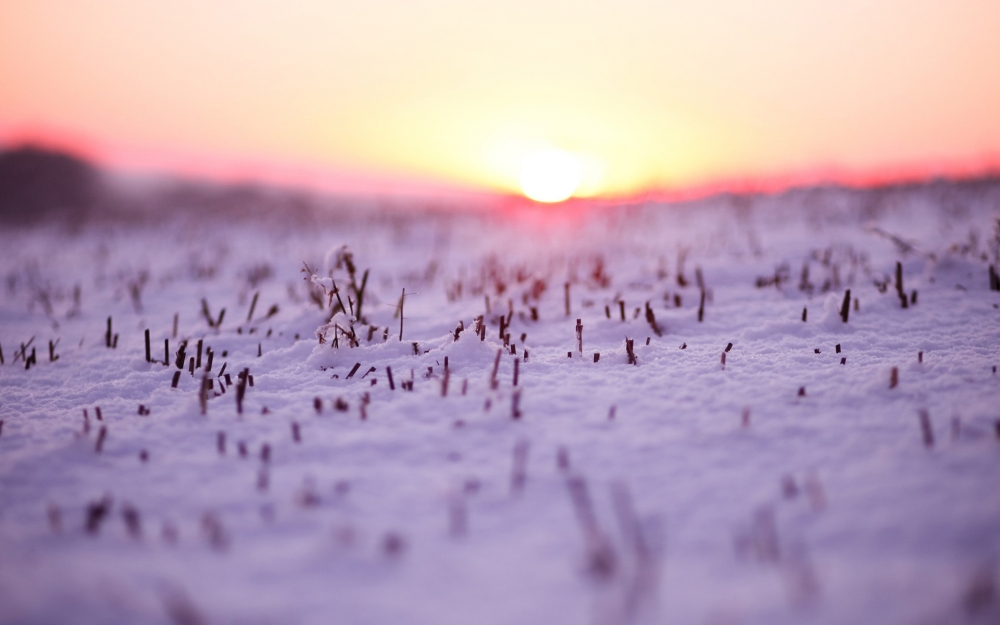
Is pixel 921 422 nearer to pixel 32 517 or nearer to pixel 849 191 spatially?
pixel 32 517

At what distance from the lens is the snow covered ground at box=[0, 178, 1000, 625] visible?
1.31 m

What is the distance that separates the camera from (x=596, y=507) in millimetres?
1625

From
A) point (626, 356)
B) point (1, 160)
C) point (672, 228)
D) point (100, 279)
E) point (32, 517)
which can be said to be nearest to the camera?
point (32, 517)

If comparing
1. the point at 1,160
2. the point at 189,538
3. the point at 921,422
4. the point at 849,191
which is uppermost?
the point at 1,160

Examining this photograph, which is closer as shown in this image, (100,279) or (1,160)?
(100,279)

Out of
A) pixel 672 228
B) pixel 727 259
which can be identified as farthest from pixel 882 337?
pixel 672 228

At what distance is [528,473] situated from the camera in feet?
5.89

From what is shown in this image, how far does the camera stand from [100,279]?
Result: 7.40 metres

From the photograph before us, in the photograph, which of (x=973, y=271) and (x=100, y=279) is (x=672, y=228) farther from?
(x=100, y=279)

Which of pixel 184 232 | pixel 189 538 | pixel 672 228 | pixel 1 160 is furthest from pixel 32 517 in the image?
pixel 1 160

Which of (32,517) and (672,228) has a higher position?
(672,228)

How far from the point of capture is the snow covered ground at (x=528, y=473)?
1312 mm

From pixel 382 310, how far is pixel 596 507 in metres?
3.36

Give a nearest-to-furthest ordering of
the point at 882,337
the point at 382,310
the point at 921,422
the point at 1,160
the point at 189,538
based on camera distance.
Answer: the point at 189,538, the point at 921,422, the point at 882,337, the point at 382,310, the point at 1,160
